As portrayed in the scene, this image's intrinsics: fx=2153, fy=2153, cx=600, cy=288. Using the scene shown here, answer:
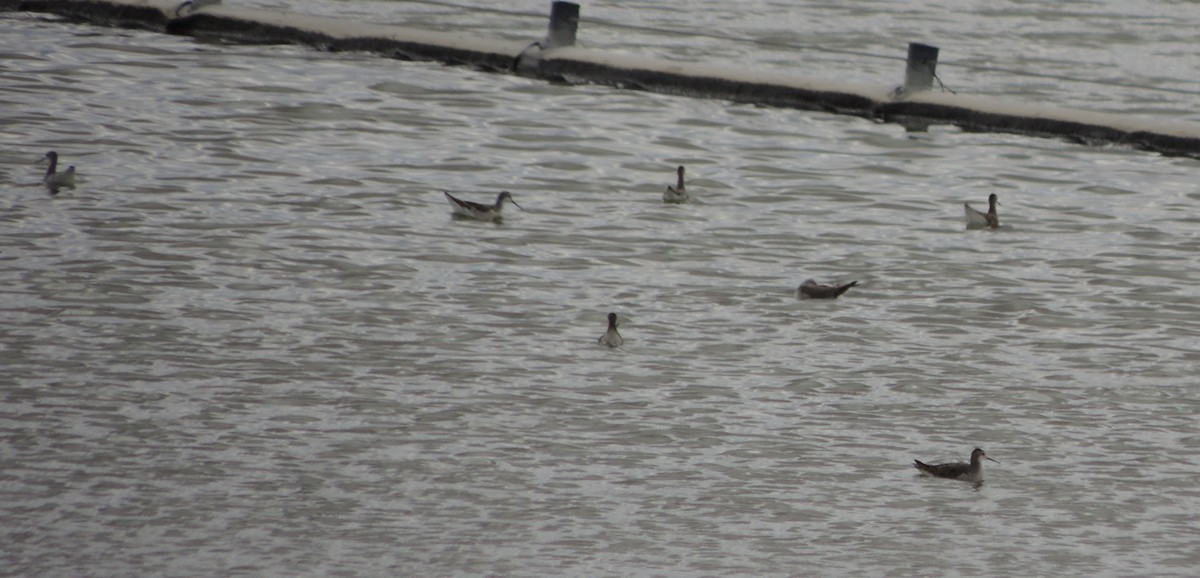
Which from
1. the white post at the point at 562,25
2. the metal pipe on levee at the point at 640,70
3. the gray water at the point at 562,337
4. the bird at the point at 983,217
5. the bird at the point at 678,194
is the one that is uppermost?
the white post at the point at 562,25

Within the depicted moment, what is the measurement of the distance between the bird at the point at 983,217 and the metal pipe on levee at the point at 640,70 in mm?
2857

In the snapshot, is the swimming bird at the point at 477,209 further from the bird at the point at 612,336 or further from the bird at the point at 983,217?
the bird at the point at 983,217

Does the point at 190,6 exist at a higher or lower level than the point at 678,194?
higher

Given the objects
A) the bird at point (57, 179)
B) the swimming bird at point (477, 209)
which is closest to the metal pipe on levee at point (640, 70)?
the swimming bird at point (477, 209)

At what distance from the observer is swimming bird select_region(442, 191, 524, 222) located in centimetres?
1233

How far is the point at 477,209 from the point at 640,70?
4.73 m

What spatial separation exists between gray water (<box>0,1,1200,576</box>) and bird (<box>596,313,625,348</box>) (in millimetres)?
70

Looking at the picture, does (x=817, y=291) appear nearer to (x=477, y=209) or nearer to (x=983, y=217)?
(x=983, y=217)

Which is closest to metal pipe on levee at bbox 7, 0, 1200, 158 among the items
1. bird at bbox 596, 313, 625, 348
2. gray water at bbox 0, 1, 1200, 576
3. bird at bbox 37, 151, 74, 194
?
gray water at bbox 0, 1, 1200, 576

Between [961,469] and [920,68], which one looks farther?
[920,68]

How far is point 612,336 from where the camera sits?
32.9 ft

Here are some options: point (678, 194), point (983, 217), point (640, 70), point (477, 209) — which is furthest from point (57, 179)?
point (640, 70)

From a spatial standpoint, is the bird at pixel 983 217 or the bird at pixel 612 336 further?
the bird at pixel 983 217

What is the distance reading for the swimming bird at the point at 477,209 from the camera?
1233cm
